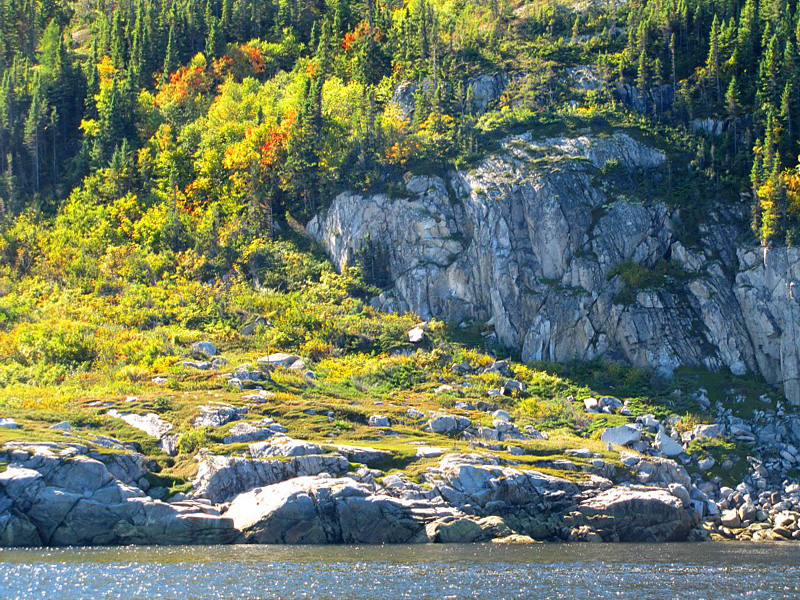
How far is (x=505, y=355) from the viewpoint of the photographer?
88.3 metres

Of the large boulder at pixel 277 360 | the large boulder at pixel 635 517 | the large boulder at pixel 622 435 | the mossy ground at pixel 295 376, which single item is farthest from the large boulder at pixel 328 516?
the large boulder at pixel 277 360

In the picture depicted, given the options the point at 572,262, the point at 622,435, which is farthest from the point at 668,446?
the point at 572,262

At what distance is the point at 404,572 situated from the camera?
45.5 metres

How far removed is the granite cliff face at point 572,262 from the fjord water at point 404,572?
99.3 feet

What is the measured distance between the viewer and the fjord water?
40844 millimetres

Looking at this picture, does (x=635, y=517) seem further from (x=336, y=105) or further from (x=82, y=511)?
(x=336, y=105)

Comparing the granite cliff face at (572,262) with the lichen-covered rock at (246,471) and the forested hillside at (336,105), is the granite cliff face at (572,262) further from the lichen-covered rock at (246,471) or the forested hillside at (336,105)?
the lichen-covered rock at (246,471)

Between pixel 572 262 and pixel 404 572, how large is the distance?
4959 cm

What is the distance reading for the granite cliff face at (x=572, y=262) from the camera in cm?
8331

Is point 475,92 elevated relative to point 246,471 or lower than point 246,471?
elevated

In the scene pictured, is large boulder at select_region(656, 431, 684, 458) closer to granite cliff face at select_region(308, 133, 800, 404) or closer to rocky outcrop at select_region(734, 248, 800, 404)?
granite cliff face at select_region(308, 133, 800, 404)

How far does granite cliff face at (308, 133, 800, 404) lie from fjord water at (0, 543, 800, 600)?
1191 inches

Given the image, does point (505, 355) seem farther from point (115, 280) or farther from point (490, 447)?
point (115, 280)

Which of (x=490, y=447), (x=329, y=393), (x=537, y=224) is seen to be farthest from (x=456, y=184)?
(x=490, y=447)
